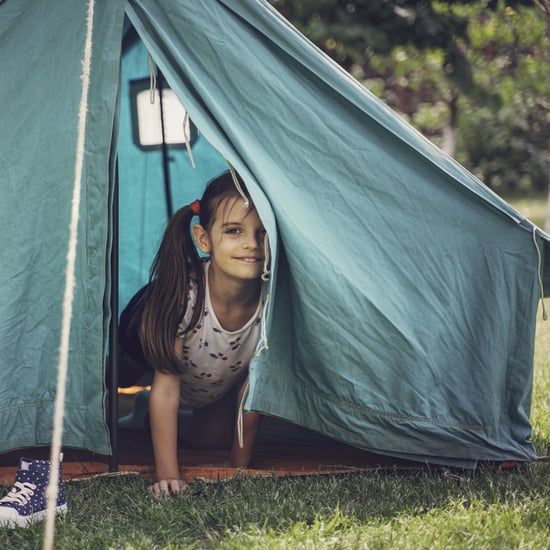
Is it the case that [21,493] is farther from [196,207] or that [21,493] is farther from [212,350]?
[196,207]

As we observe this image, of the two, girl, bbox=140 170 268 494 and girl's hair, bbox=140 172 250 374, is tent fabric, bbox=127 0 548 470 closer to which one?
girl, bbox=140 170 268 494

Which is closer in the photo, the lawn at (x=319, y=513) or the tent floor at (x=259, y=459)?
the lawn at (x=319, y=513)

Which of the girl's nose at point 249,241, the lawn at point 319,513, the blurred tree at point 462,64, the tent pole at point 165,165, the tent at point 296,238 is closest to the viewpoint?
the lawn at point 319,513

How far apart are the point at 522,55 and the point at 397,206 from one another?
9565 mm

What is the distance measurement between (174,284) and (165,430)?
1.51 ft

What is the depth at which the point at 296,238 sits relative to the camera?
96.1 inches

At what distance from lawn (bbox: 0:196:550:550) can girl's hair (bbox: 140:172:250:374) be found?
0.41 meters

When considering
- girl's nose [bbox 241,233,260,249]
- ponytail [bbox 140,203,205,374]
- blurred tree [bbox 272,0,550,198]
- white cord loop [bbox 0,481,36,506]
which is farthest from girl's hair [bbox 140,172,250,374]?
blurred tree [bbox 272,0,550,198]

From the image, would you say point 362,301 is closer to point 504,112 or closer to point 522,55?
point 522,55

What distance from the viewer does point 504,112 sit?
1282 cm

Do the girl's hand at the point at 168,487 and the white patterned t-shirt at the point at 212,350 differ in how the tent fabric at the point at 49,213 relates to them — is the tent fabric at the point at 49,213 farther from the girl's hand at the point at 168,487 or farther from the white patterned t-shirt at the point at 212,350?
the white patterned t-shirt at the point at 212,350

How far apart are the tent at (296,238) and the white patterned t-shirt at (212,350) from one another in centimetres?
31

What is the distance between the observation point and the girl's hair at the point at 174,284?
8.82ft

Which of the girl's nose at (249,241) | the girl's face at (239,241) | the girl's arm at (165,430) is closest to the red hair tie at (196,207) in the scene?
the girl's face at (239,241)
